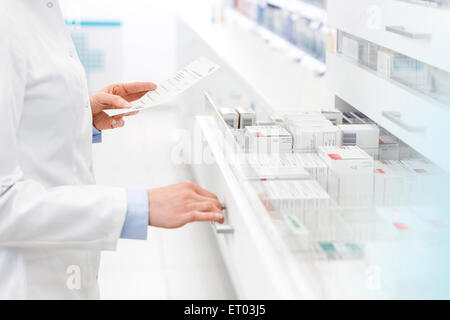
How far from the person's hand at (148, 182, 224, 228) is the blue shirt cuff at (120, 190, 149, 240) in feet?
0.05

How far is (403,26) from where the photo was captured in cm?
158

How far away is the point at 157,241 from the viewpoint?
347 cm

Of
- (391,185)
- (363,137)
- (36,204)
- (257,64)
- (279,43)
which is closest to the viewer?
(36,204)

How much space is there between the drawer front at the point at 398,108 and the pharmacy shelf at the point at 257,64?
0.34 metres

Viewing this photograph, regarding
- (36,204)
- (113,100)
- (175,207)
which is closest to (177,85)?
(113,100)

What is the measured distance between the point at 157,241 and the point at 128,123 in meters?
2.82

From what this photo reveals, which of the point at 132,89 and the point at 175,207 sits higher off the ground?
the point at 132,89

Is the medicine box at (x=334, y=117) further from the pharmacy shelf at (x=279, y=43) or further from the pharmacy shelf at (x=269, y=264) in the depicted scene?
the pharmacy shelf at (x=279, y=43)

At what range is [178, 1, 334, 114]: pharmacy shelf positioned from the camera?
9.11ft

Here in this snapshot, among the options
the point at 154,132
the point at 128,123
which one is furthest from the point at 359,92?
the point at 128,123

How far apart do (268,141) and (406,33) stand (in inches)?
17.7

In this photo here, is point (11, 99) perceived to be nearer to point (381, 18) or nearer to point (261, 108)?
point (381, 18)

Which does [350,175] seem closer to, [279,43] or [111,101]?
[111,101]
